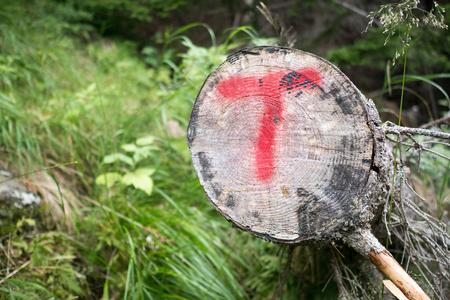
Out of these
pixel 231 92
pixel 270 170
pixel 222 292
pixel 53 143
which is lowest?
pixel 222 292

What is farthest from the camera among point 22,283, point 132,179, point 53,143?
point 53,143

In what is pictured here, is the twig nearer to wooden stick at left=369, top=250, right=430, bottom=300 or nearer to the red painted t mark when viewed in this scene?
the red painted t mark

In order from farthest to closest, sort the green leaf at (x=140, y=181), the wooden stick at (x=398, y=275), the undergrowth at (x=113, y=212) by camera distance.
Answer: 1. the green leaf at (x=140, y=181)
2. the undergrowth at (x=113, y=212)
3. the wooden stick at (x=398, y=275)

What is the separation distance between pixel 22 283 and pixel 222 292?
0.93 meters

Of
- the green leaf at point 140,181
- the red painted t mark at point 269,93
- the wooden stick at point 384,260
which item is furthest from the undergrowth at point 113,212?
the red painted t mark at point 269,93

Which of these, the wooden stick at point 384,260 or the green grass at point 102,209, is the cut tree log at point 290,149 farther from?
the green grass at point 102,209

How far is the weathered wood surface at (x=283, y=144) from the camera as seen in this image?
98cm

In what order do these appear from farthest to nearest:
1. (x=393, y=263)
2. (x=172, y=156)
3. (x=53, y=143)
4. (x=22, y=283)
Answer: (x=172, y=156)
(x=53, y=143)
(x=22, y=283)
(x=393, y=263)

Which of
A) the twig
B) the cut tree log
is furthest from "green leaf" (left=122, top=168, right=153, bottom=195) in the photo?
the twig

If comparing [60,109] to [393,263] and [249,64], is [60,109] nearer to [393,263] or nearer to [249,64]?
[249,64]

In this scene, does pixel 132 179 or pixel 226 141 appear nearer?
pixel 226 141

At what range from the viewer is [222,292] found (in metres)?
1.56

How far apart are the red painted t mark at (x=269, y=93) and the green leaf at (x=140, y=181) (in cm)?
80

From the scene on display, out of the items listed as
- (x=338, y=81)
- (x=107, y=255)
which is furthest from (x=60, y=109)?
(x=338, y=81)
